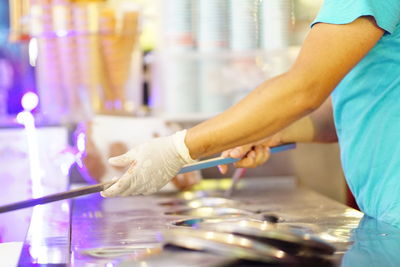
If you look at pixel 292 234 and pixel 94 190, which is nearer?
pixel 292 234

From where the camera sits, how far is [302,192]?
83.5 inches

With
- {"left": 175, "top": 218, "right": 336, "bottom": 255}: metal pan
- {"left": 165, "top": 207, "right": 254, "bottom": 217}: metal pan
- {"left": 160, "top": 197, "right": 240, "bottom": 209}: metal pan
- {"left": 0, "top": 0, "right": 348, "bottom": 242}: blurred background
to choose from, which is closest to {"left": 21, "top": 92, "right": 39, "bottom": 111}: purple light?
{"left": 0, "top": 0, "right": 348, "bottom": 242}: blurred background

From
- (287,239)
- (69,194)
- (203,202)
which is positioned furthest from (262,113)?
(203,202)

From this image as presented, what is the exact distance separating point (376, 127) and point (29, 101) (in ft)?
4.61

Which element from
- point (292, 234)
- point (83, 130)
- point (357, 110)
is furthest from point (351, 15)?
point (83, 130)

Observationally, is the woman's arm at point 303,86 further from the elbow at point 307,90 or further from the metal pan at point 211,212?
the metal pan at point 211,212

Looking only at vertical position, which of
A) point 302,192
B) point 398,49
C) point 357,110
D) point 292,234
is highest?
point 398,49

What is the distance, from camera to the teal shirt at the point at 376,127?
142cm

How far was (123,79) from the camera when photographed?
2371 millimetres

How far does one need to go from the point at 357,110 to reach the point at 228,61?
699 mm

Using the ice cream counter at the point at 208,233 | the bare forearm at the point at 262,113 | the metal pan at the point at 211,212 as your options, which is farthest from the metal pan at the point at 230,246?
the metal pan at the point at 211,212

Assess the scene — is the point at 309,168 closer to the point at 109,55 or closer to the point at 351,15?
the point at 109,55

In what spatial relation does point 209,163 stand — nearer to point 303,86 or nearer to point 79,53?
point 303,86

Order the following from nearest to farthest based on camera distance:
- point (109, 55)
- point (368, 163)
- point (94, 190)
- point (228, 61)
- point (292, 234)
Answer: point (292, 234) → point (94, 190) → point (368, 163) → point (228, 61) → point (109, 55)
